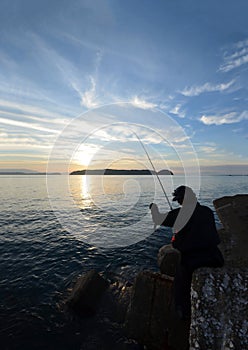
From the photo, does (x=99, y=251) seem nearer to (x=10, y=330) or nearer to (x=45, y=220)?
(x=10, y=330)

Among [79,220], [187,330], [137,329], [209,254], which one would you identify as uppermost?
[209,254]

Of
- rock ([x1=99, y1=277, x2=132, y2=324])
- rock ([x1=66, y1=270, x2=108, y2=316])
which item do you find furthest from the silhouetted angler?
rock ([x1=66, y1=270, x2=108, y2=316])

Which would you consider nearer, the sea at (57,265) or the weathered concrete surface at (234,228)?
the weathered concrete surface at (234,228)

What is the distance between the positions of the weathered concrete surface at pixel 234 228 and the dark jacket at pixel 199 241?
846 mm

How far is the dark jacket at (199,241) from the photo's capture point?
4.51 metres

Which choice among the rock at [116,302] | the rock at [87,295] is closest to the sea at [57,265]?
the rock at [87,295]

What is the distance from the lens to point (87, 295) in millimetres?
8078

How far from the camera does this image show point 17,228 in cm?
2033

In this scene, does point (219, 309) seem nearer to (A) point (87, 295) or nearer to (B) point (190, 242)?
(B) point (190, 242)

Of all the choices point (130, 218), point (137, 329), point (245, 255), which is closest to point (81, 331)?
point (137, 329)

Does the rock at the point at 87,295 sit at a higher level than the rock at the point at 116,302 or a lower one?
higher

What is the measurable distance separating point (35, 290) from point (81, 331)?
3.79 meters

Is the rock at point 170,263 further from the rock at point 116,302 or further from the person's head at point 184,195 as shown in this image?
the person's head at point 184,195

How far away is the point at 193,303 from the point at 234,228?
359 cm
